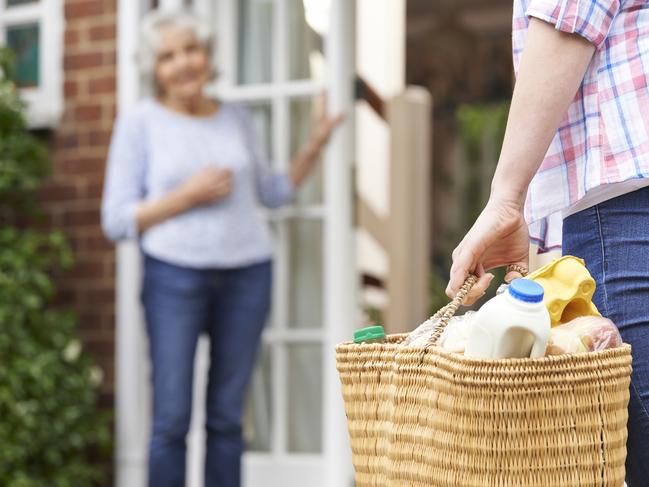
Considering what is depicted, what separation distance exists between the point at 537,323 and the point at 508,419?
10 centimetres

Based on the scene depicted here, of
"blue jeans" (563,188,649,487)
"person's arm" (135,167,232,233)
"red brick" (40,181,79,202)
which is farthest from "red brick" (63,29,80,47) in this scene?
"blue jeans" (563,188,649,487)

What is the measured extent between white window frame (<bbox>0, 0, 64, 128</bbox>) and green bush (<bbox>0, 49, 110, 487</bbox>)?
0.47 ft

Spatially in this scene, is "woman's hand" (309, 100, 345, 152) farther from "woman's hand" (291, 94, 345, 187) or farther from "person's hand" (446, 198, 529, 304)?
"person's hand" (446, 198, 529, 304)

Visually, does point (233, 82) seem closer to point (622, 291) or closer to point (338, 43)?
point (338, 43)

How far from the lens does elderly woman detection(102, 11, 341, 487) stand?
135 inches

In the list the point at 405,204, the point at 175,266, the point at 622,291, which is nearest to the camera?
the point at 622,291

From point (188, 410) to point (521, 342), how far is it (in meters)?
2.39

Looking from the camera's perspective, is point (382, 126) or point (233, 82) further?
point (382, 126)

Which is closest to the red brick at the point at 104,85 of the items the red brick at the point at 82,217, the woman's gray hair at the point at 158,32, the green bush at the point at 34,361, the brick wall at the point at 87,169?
Result: the brick wall at the point at 87,169

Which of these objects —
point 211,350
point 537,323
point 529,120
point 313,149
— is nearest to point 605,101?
point 529,120

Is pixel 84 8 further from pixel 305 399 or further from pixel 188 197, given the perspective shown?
pixel 305 399

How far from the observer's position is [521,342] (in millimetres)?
1188

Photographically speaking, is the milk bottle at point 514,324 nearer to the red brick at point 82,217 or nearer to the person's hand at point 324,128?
the person's hand at point 324,128

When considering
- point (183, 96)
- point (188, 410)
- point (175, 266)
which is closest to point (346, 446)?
point (188, 410)
